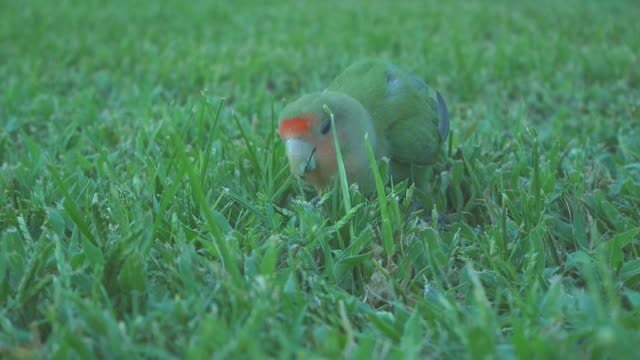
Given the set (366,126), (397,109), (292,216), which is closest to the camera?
(292,216)

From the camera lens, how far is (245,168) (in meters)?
2.14

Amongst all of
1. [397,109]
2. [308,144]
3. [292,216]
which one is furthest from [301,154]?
[397,109]

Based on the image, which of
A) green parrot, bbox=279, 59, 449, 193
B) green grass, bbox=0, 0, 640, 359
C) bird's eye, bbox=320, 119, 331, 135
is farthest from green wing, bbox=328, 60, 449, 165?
bird's eye, bbox=320, 119, 331, 135

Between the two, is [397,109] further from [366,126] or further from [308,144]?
[308,144]

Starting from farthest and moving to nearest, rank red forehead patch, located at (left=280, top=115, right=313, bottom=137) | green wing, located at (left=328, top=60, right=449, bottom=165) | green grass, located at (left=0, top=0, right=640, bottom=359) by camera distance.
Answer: green wing, located at (left=328, top=60, right=449, bottom=165), red forehead patch, located at (left=280, top=115, right=313, bottom=137), green grass, located at (left=0, top=0, right=640, bottom=359)

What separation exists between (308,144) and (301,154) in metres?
0.04

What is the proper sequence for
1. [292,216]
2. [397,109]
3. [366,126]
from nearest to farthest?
[292,216]
[366,126]
[397,109]

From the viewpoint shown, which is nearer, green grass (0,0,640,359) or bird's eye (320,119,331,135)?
green grass (0,0,640,359)

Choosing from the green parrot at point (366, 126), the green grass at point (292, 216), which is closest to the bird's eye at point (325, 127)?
the green parrot at point (366, 126)

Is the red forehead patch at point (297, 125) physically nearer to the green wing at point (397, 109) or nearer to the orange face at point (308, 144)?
the orange face at point (308, 144)

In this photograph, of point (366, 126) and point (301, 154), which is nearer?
point (301, 154)

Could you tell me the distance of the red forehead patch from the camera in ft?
5.97

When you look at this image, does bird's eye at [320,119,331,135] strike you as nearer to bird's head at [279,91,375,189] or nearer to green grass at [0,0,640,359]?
bird's head at [279,91,375,189]

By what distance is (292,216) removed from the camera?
1.74 metres
